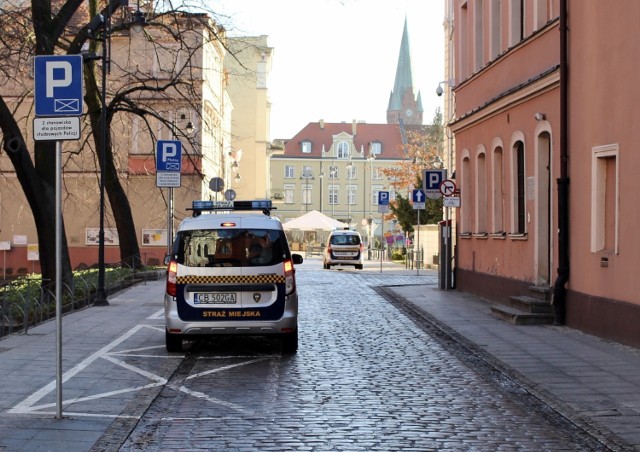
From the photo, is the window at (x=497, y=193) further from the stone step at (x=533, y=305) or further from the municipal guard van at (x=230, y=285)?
the municipal guard van at (x=230, y=285)

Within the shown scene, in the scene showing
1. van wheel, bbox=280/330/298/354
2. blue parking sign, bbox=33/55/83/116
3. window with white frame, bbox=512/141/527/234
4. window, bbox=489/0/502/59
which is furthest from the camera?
window, bbox=489/0/502/59

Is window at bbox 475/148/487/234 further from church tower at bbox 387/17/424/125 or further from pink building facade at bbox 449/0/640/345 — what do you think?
church tower at bbox 387/17/424/125

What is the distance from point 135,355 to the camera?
45.9ft

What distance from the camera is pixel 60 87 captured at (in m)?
9.30

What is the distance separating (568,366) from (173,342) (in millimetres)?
5149

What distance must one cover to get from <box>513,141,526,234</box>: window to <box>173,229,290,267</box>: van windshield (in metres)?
9.38

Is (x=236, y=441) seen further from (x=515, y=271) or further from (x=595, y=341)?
(x=515, y=271)

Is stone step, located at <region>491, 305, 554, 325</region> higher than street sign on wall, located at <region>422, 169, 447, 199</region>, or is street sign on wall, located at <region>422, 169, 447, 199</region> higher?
street sign on wall, located at <region>422, 169, 447, 199</region>

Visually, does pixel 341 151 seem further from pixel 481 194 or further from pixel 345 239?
pixel 481 194

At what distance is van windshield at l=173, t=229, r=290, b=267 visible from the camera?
46.0ft

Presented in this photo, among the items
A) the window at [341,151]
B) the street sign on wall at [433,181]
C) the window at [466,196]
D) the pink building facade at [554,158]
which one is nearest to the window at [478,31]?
the pink building facade at [554,158]

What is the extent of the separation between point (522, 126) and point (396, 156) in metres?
115

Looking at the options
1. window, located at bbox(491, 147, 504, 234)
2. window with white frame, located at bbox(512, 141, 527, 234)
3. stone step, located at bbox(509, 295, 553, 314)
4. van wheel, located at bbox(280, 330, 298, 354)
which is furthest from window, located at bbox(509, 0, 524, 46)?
van wheel, located at bbox(280, 330, 298, 354)

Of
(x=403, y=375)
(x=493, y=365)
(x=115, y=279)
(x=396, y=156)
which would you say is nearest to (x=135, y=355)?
(x=403, y=375)
